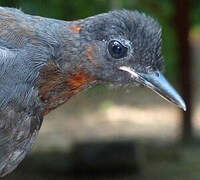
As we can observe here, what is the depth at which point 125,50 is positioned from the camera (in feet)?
11.8

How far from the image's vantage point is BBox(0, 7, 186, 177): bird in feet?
11.8

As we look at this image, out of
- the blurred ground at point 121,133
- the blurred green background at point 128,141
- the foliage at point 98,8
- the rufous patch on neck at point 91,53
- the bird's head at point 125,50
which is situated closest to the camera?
the bird's head at point 125,50

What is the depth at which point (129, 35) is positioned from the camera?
355cm

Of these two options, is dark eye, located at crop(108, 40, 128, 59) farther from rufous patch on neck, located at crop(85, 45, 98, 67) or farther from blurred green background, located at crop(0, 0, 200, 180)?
blurred green background, located at crop(0, 0, 200, 180)

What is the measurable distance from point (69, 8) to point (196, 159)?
3.04 metres

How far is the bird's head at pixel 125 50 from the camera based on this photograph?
3.56 m

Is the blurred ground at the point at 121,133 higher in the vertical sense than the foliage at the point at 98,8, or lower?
lower

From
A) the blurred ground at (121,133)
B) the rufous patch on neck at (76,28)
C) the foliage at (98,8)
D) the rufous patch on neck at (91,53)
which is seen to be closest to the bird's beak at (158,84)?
the rufous patch on neck at (91,53)

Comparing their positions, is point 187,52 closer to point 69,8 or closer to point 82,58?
point 69,8

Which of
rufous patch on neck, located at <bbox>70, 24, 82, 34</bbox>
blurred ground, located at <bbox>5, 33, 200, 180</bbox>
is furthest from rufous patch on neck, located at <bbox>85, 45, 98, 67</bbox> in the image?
blurred ground, located at <bbox>5, 33, 200, 180</bbox>

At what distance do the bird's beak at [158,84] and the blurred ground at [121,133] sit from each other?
259 cm

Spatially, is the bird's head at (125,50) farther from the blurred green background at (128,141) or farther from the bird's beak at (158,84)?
the blurred green background at (128,141)

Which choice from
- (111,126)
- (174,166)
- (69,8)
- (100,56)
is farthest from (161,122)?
(100,56)

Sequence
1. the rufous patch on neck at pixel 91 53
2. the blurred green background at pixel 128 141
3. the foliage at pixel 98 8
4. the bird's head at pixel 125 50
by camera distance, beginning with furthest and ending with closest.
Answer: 1. the blurred green background at pixel 128 141
2. the foliage at pixel 98 8
3. the rufous patch on neck at pixel 91 53
4. the bird's head at pixel 125 50
